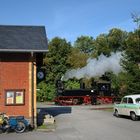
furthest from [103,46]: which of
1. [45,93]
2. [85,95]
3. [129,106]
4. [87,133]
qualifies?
[87,133]

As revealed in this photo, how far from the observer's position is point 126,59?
38.4m

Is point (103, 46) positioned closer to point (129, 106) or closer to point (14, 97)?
point (129, 106)

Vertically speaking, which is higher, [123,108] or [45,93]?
[45,93]

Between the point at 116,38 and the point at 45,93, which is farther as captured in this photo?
the point at 116,38

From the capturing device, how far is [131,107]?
27062 mm

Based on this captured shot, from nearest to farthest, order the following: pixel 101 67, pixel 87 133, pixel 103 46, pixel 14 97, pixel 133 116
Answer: pixel 87 133 → pixel 14 97 → pixel 133 116 → pixel 101 67 → pixel 103 46

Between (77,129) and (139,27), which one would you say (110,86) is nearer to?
(139,27)

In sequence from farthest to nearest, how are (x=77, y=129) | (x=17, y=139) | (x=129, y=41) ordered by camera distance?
1. (x=129, y=41)
2. (x=77, y=129)
3. (x=17, y=139)

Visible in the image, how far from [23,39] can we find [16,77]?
8.03 ft

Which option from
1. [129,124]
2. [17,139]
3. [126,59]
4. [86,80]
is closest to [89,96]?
[86,80]

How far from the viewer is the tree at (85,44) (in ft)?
285

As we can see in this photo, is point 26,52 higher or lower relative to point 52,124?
higher

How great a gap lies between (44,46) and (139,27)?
1920 centimetres

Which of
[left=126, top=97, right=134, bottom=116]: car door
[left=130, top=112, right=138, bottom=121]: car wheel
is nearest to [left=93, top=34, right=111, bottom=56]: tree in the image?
[left=126, top=97, right=134, bottom=116]: car door
